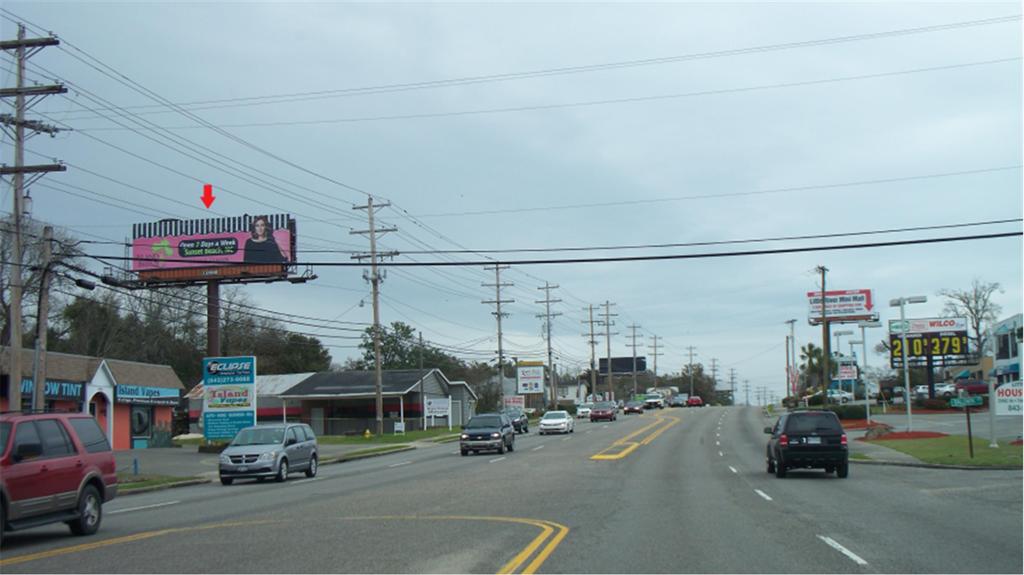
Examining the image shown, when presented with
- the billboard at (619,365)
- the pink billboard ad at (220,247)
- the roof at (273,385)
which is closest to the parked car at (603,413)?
the roof at (273,385)

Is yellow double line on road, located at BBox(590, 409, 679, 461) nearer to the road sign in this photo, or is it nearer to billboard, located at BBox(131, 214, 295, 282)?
the road sign

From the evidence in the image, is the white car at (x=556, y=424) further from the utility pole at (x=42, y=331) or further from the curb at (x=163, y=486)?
the utility pole at (x=42, y=331)

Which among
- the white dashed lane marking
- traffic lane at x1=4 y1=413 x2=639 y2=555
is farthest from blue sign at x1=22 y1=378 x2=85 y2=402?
the white dashed lane marking

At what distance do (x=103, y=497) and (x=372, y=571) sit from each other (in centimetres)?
705

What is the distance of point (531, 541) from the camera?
42.8 feet

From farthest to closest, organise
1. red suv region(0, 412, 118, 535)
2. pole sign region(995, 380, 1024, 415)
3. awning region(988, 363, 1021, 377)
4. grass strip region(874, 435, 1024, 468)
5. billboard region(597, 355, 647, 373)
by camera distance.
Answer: billboard region(597, 355, 647, 373), awning region(988, 363, 1021, 377), pole sign region(995, 380, 1024, 415), grass strip region(874, 435, 1024, 468), red suv region(0, 412, 118, 535)

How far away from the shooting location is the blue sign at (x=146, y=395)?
5066cm

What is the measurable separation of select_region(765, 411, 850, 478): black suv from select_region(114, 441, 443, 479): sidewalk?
1877cm

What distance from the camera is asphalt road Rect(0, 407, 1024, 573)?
37.0ft

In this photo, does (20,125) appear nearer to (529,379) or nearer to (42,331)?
(42,331)

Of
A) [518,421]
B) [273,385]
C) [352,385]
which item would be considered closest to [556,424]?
[518,421]

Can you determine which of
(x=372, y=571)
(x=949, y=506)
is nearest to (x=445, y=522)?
(x=372, y=571)

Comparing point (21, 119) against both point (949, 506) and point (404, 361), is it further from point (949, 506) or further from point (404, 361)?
point (404, 361)

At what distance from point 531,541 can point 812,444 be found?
543 inches
